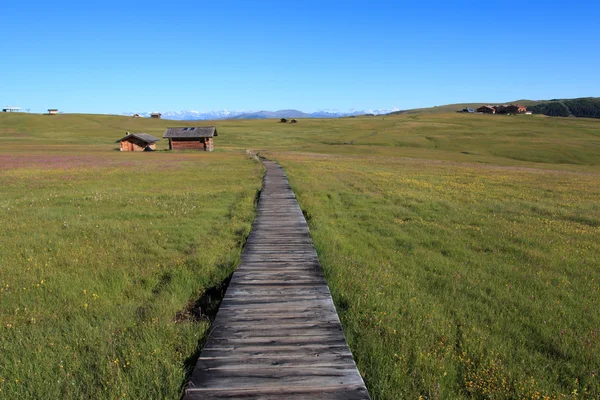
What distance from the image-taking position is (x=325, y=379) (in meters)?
3.89

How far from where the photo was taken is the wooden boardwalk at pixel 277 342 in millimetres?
3762

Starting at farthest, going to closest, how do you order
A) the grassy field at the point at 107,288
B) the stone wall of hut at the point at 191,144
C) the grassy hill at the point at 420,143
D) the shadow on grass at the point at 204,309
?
the stone wall of hut at the point at 191,144 → the grassy hill at the point at 420,143 → the shadow on grass at the point at 204,309 → the grassy field at the point at 107,288

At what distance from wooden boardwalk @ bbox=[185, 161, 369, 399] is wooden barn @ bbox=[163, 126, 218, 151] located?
196 feet

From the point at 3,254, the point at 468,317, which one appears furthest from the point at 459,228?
the point at 3,254

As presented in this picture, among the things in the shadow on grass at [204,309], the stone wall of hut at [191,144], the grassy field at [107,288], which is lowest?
the shadow on grass at [204,309]

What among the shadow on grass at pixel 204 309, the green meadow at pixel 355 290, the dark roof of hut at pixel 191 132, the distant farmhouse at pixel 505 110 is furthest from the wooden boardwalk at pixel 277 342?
the distant farmhouse at pixel 505 110

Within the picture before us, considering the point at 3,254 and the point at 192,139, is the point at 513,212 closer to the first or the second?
the point at 3,254

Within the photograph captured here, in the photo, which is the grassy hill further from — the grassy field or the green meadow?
the grassy field

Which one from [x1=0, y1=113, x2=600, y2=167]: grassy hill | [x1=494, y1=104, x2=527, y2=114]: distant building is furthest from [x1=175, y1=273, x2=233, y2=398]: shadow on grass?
[x1=494, y1=104, x2=527, y2=114]: distant building

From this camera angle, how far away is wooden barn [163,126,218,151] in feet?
210

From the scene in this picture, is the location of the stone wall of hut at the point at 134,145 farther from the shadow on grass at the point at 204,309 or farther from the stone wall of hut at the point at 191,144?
the shadow on grass at the point at 204,309

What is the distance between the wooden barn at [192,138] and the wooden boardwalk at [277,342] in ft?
196

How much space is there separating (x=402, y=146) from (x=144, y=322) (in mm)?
76033

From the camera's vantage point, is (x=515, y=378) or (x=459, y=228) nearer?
(x=515, y=378)
